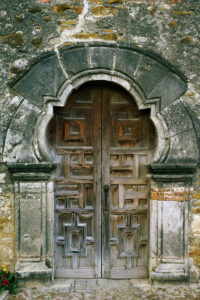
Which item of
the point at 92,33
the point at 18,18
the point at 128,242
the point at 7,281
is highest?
the point at 18,18

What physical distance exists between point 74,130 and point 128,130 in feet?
2.22

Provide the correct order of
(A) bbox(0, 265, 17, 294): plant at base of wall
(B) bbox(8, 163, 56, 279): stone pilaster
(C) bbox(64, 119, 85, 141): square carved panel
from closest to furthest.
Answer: (A) bbox(0, 265, 17, 294): plant at base of wall
(B) bbox(8, 163, 56, 279): stone pilaster
(C) bbox(64, 119, 85, 141): square carved panel

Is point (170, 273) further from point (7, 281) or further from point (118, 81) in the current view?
point (118, 81)

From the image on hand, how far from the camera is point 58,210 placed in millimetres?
3531

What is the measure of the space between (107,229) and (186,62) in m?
2.23

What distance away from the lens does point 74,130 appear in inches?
139

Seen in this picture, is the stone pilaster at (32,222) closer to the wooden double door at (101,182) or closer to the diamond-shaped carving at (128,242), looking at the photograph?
the wooden double door at (101,182)

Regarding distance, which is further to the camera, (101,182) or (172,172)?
(101,182)

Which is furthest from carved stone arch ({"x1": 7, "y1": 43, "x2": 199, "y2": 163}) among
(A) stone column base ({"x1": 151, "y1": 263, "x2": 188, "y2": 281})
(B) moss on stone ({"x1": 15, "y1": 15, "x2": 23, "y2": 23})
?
(A) stone column base ({"x1": 151, "y1": 263, "x2": 188, "y2": 281})

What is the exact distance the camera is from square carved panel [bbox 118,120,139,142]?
3535 mm

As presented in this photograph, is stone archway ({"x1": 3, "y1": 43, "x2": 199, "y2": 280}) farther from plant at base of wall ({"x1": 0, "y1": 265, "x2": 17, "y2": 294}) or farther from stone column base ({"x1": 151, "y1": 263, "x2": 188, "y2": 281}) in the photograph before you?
plant at base of wall ({"x1": 0, "y1": 265, "x2": 17, "y2": 294})

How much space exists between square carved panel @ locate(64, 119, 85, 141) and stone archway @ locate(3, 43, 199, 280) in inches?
12.4

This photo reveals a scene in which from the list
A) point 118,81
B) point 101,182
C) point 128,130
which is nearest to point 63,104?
point 118,81

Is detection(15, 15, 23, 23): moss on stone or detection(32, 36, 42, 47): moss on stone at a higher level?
detection(15, 15, 23, 23): moss on stone
